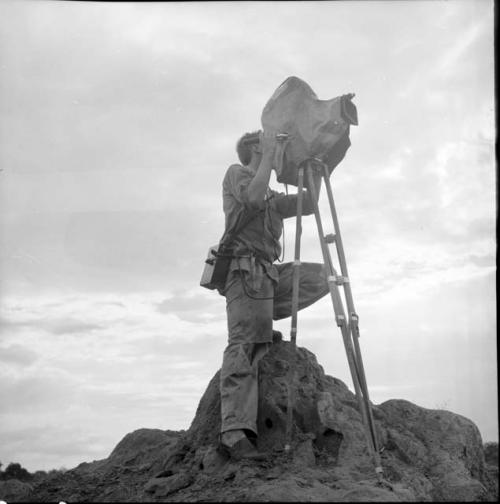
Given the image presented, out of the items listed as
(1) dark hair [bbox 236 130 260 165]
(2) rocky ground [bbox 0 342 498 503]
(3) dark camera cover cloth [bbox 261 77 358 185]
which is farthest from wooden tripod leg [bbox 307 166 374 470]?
(1) dark hair [bbox 236 130 260 165]

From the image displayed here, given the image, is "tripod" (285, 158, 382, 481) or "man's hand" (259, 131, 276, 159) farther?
"man's hand" (259, 131, 276, 159)

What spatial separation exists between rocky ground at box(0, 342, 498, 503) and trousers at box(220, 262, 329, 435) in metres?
0.34

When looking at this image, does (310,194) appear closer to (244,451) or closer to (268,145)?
(268,145)

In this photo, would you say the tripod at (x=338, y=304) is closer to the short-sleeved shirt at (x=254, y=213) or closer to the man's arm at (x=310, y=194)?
the man's arm at (x=310, y=194)

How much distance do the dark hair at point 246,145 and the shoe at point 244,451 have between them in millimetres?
2960

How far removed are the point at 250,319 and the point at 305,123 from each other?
6.77 feet

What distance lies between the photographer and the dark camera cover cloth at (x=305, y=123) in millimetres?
6969

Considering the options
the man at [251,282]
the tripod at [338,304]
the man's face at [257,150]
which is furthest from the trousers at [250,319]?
the man's face at [257,150]

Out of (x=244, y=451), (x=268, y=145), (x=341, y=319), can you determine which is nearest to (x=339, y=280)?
(x=341, y=319)

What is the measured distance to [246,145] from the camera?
7520 mm

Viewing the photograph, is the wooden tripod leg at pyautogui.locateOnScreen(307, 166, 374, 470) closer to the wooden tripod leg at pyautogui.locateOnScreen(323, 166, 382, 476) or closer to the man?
the wooden tripod leg at pyautogui.locateOnScreen(323, 166, 382, 476)

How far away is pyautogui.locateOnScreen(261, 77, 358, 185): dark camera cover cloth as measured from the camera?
6969 mm

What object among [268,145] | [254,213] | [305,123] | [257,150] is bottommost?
[254,213]

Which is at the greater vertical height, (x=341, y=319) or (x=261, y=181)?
(x=261, y=181)
